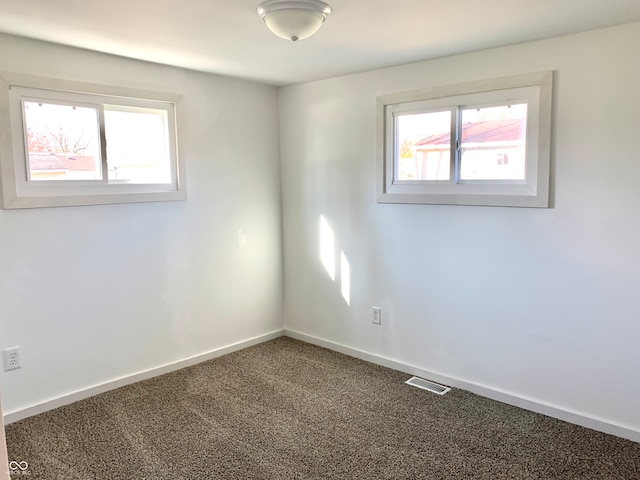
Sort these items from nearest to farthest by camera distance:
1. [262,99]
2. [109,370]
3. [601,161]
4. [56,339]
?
[601,161] < [56,339] < [109,370] < [262,99]

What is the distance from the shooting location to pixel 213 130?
3.70m

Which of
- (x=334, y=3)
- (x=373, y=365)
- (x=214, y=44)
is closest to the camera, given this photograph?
(x=334, y=3)

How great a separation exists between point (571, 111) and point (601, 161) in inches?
12.5

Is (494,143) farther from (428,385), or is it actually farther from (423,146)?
(428,385)

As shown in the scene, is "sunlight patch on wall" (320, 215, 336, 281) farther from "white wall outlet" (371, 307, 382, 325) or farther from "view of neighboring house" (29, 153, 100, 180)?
"view of neighboring house" (29, 153, 100, 180)

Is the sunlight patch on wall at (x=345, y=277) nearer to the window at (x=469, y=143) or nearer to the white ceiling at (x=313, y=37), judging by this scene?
the window at (x=469, y=143)

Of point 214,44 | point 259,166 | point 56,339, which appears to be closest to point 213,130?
point 259,166

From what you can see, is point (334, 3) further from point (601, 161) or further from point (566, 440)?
point (566, 440)

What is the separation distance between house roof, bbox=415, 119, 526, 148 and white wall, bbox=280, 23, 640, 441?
0.26 meters

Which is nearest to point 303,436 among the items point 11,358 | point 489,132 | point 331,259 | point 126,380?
point 126,380

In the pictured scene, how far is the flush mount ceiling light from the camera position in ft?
6.89

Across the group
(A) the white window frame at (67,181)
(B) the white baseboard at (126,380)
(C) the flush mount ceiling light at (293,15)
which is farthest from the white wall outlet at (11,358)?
(C) the flush mount ceiling light at (293,15)

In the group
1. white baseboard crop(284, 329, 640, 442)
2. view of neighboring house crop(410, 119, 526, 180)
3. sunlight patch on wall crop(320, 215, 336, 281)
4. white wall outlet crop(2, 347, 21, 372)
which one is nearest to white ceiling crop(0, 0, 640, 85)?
view of neighboring house crop(410, 119, 526, 180)

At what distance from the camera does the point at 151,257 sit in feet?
11.1
